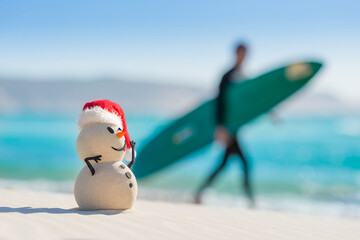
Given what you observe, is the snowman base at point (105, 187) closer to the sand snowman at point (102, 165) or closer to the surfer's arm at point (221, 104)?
the sand snowman at point (102, 165)

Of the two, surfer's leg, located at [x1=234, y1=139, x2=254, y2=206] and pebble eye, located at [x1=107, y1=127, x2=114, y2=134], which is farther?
surfer's leg, located at [x1=234, y1=139, x2=254, y2=206]

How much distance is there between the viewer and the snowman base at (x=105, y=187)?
11.1 feet

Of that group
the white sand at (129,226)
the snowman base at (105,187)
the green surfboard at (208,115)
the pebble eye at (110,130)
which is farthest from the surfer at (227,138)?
the pebble eye at (110,130)

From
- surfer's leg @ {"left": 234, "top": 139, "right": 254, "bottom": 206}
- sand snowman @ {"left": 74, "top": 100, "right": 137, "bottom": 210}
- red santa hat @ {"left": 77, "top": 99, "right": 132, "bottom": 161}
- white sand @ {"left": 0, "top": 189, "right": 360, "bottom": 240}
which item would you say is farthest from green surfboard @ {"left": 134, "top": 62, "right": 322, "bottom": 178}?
sand snowman @ {"left": 74, "top": 100, "right": 137, "bottom": 210}

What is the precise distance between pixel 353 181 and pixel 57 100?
4949 inches

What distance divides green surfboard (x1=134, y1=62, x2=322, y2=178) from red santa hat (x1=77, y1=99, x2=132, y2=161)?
508cm

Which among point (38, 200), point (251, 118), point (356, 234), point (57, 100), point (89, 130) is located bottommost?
point (356, 234)

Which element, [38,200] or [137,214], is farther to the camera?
[38,200]

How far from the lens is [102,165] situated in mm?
3441

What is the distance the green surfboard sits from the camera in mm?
8680

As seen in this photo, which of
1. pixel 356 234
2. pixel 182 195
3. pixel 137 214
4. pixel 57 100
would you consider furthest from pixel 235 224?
pixel 57 100

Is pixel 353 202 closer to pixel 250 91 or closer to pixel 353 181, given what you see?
pixel 250 91

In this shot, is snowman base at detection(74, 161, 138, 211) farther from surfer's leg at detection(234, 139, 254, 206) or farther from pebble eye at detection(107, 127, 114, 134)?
surfer's leg at detection(234, 139, 254, 206)

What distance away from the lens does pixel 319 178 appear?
1271cm
